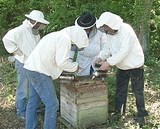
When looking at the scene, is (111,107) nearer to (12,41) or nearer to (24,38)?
(24,38)

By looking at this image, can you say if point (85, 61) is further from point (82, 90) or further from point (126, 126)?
A: point (126, 126)

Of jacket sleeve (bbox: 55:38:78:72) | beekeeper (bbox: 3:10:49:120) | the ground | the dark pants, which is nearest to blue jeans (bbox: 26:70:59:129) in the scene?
jacket sleeve (bbox: 55:38:78:72)

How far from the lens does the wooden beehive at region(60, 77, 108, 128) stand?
19.1 feet

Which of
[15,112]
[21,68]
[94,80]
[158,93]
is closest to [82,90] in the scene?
[94,80]

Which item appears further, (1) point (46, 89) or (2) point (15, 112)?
(2) point (15, 112)

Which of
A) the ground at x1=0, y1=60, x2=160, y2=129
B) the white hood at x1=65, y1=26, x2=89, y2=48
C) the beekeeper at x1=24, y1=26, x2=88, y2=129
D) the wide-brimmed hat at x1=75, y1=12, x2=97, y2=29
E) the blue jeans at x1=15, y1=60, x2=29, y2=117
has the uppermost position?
the wide-brimmed hat at x1=75, y1=12, x2=97, y2=29

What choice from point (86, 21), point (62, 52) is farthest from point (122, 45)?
point (62, 52)

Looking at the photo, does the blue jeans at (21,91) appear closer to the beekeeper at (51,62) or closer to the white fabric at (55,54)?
the beekeeper at (51,62)

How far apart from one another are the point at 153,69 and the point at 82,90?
143 inches

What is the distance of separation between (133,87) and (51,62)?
148 centimetres

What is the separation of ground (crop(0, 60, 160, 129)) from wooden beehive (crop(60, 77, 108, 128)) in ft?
0.50

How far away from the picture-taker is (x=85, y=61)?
6199 millimetres

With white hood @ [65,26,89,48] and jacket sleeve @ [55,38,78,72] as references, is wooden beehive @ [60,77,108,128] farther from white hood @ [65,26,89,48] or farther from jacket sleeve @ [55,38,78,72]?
white hood @ [65,26,89,48]

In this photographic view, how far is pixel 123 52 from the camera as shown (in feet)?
18.1
